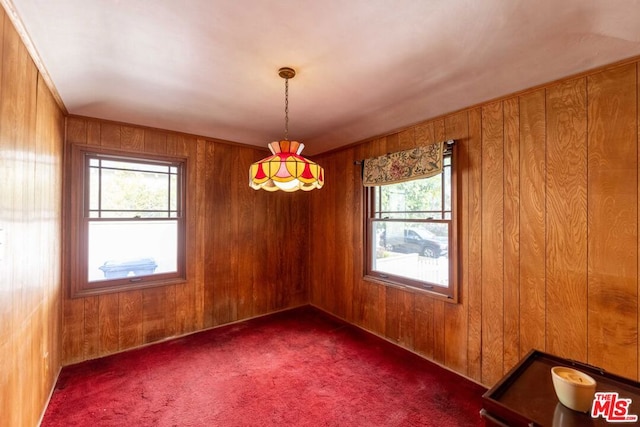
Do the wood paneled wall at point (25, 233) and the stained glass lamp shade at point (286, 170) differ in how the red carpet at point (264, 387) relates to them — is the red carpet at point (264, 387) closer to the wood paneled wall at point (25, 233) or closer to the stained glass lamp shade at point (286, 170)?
the wood paneled wall at point (25, 233)

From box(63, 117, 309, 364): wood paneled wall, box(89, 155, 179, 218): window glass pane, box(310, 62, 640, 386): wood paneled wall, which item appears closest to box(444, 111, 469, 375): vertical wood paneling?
box(310, 62, 640, 386): wood paneled wall

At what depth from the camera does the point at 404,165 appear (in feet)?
9.61

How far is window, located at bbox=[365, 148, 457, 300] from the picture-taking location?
8.79 ft

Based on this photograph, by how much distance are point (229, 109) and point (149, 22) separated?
1.29 meters

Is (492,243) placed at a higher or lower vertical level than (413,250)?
higher

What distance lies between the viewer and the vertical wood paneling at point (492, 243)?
2.32 m

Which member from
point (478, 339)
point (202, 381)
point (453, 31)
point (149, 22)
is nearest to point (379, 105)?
point (453, 31)

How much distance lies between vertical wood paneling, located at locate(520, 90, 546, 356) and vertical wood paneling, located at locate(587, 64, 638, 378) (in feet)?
0.86

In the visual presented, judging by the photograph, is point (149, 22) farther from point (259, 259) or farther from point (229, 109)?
point (259, 259)

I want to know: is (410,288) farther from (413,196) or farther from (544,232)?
(544,232)

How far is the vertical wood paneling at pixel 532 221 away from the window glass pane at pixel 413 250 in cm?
64

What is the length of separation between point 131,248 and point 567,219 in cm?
398


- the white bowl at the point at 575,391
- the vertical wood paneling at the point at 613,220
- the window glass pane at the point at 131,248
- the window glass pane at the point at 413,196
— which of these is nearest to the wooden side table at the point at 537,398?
the white bowl at the point at 575,391

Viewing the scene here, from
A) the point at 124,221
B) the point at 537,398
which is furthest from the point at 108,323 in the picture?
the point at 537,398
